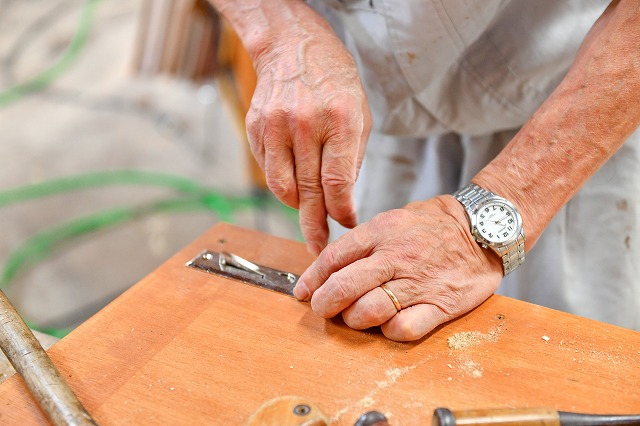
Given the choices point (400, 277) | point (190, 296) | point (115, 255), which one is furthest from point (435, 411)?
point (115, 255)

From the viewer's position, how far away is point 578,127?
91 centimetres

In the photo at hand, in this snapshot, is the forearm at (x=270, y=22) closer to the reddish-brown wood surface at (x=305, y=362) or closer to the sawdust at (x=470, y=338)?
the reddish-brown wood surface at (x=305, y=362)

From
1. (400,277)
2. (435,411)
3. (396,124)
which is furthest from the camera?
(396,124)

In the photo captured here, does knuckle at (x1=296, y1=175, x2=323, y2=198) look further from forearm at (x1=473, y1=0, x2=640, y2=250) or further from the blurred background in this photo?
the blurred background

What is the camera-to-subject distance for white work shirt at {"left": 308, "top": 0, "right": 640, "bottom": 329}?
1.06 meters

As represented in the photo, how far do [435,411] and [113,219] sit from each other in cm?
218

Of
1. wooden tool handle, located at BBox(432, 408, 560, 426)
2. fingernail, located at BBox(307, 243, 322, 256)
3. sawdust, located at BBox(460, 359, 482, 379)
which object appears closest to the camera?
wooden tool handle, located at BBox(432, 408, 560, 426)

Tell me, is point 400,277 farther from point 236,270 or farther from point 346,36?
point 346,36

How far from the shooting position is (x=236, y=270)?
100cm

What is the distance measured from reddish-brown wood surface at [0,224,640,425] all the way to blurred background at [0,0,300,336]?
1.27 meters

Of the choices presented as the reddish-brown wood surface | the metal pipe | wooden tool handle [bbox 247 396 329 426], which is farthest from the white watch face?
the metal pipe

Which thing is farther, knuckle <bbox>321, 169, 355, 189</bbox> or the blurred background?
the blurred background

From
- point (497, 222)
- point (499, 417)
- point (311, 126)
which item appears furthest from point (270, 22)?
point (499, 417)

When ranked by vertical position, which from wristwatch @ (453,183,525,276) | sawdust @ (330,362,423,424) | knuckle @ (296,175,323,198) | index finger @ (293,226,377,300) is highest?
knuckle @ (296,175,323,198)
